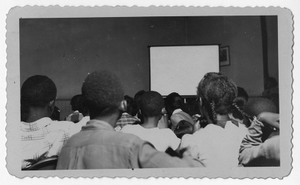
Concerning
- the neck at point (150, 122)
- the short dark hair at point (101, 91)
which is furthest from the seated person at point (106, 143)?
the neck at point (150, 122)

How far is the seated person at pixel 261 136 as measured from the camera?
220 cm

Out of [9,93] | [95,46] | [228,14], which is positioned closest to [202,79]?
[228,14]

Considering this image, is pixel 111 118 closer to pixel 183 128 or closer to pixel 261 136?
pixel 183 128

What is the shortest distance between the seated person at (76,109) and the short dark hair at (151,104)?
1.21ft

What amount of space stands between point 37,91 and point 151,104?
28.3 inches

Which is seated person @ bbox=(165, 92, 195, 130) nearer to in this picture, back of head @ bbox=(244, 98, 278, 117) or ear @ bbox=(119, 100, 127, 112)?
ear @ bbox=(119, 100, 127, 112)

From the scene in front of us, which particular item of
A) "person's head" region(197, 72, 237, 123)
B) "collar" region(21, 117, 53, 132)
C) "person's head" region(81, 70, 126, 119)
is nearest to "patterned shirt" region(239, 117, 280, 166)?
"person's head" region(197, 72, 237, 123)

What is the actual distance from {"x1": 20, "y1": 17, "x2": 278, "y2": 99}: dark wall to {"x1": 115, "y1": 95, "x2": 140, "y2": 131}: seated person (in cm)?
8

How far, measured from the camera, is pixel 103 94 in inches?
83.3

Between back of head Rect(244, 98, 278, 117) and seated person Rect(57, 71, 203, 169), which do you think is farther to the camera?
back of head Rect(244, 98, 278, 117)

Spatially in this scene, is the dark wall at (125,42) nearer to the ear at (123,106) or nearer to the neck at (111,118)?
the ear at (123,106)

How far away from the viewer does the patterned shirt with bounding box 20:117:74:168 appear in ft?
7.13

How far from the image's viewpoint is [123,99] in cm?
217

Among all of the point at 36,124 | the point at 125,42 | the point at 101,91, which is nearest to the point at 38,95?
the point at 36,124
